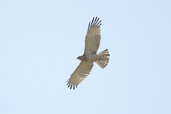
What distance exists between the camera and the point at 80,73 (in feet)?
67.7

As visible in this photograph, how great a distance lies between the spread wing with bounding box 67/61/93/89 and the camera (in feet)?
67.4

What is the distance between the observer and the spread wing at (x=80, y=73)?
67.4ft

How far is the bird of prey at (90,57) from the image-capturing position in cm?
2000

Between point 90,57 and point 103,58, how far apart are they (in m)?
0.47

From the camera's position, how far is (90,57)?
797 inches

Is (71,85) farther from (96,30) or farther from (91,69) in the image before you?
(96,30)

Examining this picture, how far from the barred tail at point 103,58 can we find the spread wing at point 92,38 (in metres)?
0.27

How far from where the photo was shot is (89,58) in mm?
20266

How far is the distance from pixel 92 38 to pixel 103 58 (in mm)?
862

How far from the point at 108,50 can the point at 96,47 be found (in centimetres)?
45

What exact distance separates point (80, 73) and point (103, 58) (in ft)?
3.55

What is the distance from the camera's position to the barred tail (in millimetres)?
20125

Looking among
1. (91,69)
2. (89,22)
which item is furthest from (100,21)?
→ (91,69)

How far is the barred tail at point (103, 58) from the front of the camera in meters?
20.1
